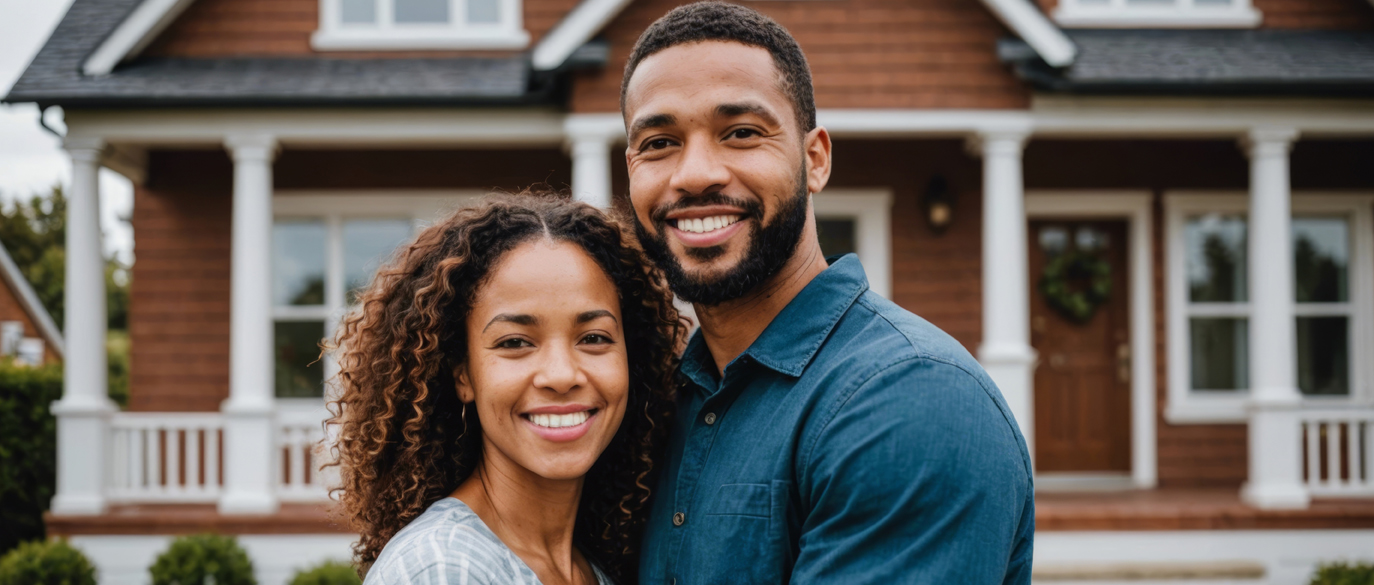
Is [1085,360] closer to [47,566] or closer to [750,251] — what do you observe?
[750,251]

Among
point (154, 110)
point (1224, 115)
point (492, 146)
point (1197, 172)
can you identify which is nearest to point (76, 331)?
point (154, 110)

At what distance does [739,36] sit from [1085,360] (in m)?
7.67

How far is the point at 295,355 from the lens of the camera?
8484mm

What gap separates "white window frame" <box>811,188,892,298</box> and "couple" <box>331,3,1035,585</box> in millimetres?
6265

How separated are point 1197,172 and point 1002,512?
8160 mm

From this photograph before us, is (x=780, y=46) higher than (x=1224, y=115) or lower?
lower

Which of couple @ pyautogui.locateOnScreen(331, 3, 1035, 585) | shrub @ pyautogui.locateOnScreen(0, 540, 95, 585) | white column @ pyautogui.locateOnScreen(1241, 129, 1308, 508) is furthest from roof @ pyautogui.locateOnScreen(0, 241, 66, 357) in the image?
white column @ pyautogui.locateOnScreen(1241, 129, 1308, 508)

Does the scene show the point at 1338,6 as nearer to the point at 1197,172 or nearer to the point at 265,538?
the point at 1197,172

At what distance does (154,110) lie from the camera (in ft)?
23.6

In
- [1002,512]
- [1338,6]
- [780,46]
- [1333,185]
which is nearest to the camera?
[1002,512]

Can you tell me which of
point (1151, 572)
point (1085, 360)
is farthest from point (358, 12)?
point (1151, 572)

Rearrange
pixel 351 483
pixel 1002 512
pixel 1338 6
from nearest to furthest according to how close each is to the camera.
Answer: pixel 1002 512
pixel 351 483
pixel 1338 6

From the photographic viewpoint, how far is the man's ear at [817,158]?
1.99m

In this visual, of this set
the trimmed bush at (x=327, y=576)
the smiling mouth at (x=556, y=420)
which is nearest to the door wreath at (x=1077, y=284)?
the trimmed bush at (x=327, y=576)
